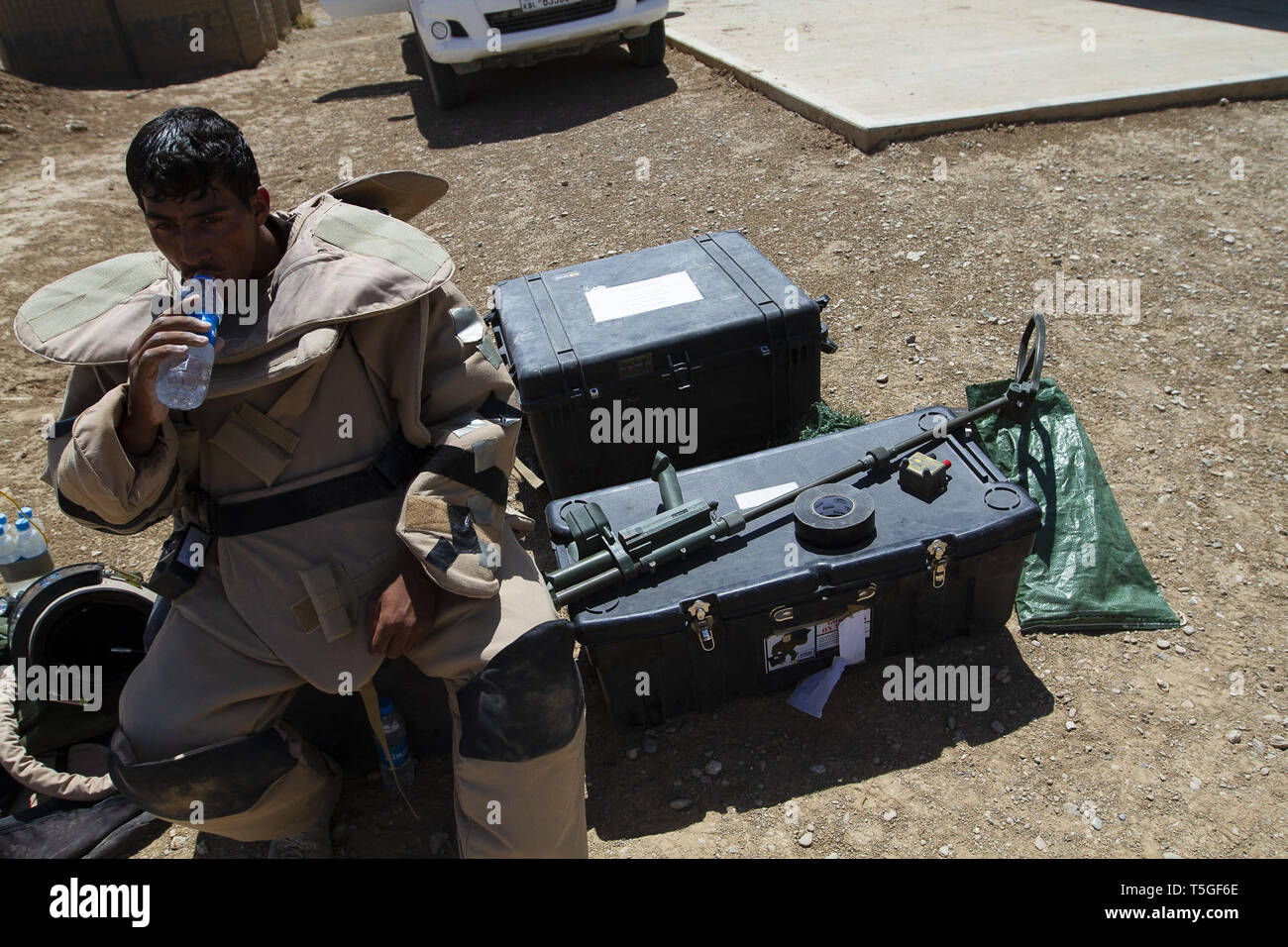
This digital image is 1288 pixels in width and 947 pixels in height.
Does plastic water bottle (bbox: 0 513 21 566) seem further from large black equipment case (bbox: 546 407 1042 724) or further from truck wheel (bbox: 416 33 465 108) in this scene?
truck wheel (bbox: 416 33 465 108)

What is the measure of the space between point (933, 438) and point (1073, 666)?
0.79 m

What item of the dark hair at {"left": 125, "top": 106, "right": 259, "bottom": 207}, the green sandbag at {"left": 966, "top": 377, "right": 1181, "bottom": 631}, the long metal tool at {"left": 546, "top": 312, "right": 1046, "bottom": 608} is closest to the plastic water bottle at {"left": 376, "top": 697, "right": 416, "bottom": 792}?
the long metal tool at {"left": 546, "top": 312, "right": 1046, "bottom": 608}

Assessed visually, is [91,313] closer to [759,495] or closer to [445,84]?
[759,495]

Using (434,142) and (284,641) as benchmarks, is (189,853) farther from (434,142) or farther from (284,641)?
(434,142)

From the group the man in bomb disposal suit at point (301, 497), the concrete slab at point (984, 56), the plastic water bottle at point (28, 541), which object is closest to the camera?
the man in bomb disposal suit at point (301, 497)

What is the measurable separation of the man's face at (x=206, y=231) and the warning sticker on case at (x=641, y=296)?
1.45 metres

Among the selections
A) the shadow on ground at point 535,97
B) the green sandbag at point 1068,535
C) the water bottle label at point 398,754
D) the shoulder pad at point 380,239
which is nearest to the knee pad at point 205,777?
the water bottle label at point 398,754

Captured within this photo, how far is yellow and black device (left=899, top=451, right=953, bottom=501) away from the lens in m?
2.62

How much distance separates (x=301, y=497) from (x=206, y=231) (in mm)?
636

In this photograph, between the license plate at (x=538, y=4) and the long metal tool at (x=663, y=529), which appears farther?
the license plate at (x=538, y=4)

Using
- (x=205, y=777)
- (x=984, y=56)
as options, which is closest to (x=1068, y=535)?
(x=205, y=777)

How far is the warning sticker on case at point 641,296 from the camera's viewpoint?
10.9 feet

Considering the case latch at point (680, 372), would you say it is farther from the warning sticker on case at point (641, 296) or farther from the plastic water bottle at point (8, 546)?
the plastic water bottle at point (8, 546)

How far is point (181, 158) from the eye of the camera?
1877mm
